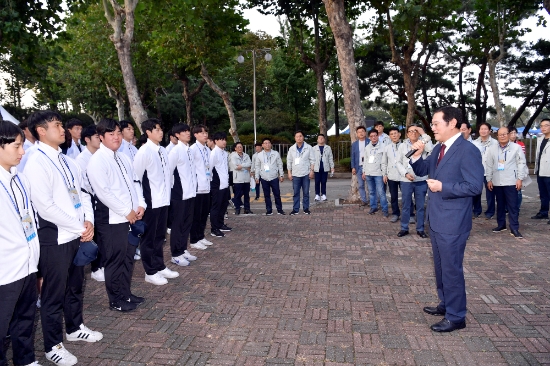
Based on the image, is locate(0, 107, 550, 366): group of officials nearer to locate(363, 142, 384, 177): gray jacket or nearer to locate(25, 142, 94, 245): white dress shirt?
locate(25, 142, 94, 245): white dress shirt

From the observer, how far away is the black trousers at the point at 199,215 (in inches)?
308

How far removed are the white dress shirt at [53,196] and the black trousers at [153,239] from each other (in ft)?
5.97

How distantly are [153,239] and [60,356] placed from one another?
2263 millimetres

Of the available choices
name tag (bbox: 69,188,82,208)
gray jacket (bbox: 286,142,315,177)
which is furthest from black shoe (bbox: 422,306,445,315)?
gray jacket (bbox: 286,142,315,177)

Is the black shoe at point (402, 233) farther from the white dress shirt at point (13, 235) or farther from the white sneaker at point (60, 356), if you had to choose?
the white dress shirt at point (13, 235)

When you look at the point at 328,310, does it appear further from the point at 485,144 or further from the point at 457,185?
the point at 485,144

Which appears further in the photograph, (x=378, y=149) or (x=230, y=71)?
(x=230, y=71)

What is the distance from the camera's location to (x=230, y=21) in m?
20.0

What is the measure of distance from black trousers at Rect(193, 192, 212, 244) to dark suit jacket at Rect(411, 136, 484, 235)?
4455mm

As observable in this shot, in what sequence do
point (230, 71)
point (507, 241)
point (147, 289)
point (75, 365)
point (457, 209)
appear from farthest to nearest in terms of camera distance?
point (230, 71) < point (507, 241) < point (147, 289) < point (457, 209) < point (75, 365)

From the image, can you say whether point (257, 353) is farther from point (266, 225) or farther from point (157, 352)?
point (266, 225)

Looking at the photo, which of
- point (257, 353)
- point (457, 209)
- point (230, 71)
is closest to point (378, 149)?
point (457, 209)

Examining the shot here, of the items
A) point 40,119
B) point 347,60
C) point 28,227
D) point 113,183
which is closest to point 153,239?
point 113,183

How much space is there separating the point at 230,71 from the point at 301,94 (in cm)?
931
